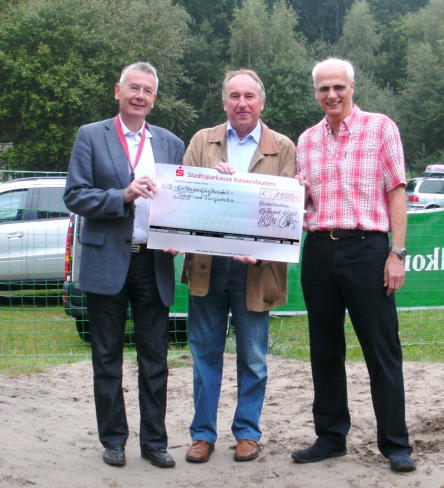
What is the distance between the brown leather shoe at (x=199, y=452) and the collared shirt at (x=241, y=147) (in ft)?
5.54

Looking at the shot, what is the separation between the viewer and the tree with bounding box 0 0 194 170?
35469 mm

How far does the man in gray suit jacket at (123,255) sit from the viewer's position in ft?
13.8

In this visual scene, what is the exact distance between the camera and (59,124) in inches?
1430

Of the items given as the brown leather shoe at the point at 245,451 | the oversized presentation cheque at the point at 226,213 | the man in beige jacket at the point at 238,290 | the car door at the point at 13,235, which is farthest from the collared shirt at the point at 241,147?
the car door at the point at 13,235

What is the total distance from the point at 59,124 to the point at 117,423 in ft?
110

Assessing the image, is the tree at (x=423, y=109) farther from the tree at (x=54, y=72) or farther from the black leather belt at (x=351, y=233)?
the black leather belt at (x=351, y=233)

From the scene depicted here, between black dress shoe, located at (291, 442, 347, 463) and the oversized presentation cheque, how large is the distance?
1.19m

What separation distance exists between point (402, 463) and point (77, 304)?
4642mm

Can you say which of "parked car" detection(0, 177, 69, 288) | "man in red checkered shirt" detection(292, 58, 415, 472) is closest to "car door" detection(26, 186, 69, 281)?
"parked car" detection(0, 177, 69, 288)

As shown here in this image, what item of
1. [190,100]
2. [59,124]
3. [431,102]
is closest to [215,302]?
[59,124]

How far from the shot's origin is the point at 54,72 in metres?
36.2

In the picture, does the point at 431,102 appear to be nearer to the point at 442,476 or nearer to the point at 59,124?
the point at 59,124

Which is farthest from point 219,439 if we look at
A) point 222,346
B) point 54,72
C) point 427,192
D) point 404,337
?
point 54,72

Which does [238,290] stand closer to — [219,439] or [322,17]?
[219,439]
